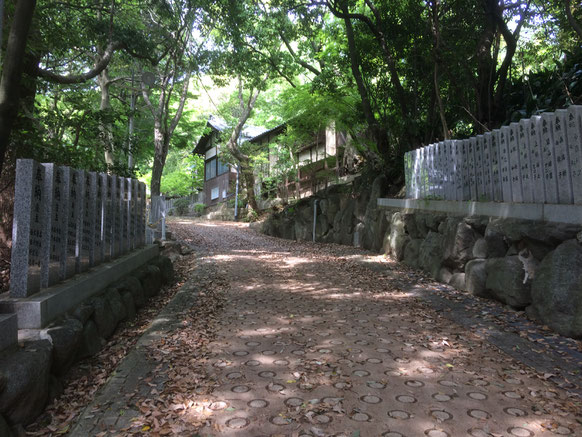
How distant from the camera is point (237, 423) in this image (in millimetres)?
3090

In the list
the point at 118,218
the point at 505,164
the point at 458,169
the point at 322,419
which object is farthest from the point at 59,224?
the point at 458,169

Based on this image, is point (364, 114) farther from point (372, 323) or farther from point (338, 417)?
point (338, 417)

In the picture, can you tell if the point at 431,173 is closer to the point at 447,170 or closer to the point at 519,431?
the point at 447,170

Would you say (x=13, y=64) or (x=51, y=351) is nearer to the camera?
(x=51, y=351)

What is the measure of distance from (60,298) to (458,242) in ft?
20.6

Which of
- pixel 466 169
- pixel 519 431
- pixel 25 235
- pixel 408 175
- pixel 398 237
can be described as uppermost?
pixel 408 175

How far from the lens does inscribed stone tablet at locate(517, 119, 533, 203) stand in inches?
237

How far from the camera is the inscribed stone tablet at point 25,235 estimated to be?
12.5 ft

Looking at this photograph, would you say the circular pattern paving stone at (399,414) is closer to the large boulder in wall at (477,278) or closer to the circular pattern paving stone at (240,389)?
the circular pattern paving stone at (240,389)

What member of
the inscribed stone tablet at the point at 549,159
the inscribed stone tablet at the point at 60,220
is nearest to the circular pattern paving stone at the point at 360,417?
the inscribed stone tablet at the point at 60,220

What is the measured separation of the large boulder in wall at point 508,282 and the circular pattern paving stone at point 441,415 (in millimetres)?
3152

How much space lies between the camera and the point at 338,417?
3.14m

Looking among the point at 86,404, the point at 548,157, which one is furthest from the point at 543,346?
the point at 86,404

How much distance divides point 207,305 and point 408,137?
30.0 feet
